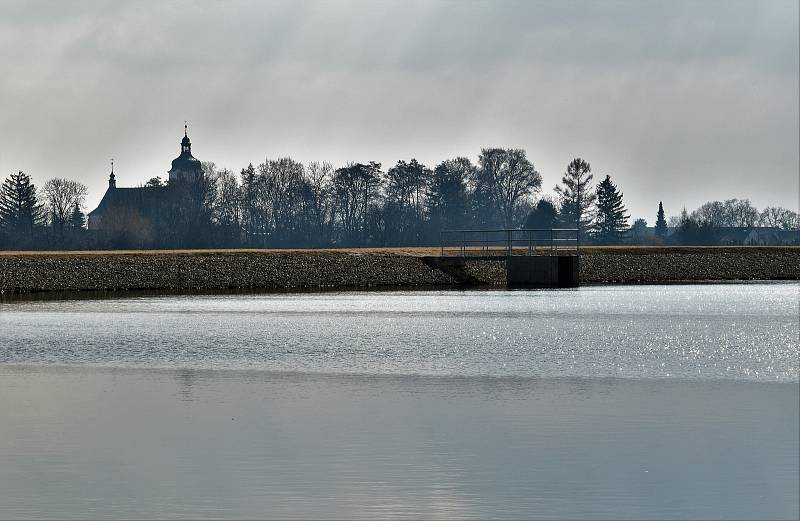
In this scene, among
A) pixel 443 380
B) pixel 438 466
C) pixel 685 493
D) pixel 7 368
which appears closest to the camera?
pixel 685 493

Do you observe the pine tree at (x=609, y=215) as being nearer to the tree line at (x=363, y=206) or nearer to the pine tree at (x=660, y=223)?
the tree line at (x=363, y=206)

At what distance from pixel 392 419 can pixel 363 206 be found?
345 feet

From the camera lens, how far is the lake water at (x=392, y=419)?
38.0 ft

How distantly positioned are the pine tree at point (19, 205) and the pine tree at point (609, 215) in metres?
58.0

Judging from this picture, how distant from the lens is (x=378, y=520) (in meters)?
10.8

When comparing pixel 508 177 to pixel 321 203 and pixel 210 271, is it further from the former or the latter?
pixel 210 271

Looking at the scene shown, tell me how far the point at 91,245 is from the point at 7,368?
8304 cm

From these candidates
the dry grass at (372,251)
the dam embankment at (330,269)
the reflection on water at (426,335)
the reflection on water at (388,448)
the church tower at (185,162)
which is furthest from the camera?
the church tower at (185,162)

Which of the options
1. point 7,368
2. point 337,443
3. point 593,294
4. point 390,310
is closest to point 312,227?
point 593,294

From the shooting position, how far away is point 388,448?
14.0m

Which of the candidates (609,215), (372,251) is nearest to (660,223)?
(609,215)

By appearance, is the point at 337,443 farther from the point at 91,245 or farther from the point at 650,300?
the point at 91,245

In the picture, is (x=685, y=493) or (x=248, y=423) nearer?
(x=685, y=493)

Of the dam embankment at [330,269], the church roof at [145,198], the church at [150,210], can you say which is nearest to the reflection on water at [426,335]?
the dam embankment at [330,269]
